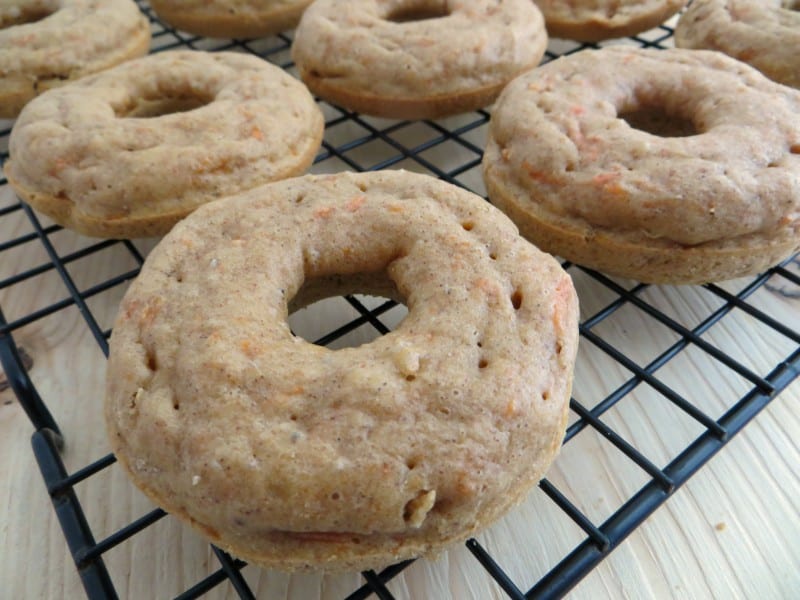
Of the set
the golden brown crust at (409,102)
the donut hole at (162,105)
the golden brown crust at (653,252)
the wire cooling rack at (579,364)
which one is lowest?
the wire cooling rack at (579,364)

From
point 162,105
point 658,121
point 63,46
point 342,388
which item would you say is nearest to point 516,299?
point 342,388

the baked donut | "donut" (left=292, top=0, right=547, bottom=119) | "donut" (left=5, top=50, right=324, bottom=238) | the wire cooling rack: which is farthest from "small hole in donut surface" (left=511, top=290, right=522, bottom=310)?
the baked donut

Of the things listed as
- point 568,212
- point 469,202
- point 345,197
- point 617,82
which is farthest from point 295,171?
point 617,82

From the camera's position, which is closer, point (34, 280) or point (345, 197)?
point (345, 197)

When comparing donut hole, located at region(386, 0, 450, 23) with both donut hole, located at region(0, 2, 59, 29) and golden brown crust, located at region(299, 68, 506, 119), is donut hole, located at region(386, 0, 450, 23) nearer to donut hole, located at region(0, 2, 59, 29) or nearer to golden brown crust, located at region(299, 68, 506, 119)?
golden brown crust, located at region(299, 68, 506, 119)

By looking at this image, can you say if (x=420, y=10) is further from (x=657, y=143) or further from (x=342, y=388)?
(x=342, y=388)

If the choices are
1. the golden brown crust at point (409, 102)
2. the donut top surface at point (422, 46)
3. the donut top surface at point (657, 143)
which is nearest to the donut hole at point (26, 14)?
the donut top surface at point (422, 46)

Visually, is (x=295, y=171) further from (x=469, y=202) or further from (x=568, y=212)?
(x=568, y=212)

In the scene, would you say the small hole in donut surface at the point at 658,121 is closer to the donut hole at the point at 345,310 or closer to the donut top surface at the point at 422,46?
the donut top surface at the point at 422,46
